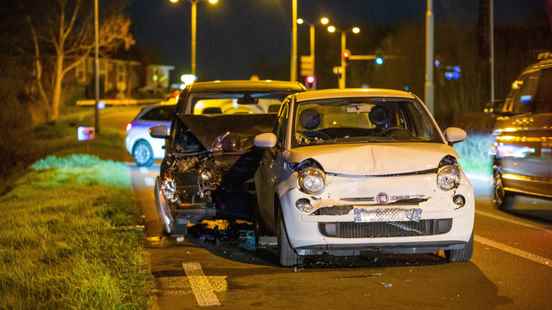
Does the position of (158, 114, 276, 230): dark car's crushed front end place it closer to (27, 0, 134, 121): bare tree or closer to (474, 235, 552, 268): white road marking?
(474, 235, 552, 268): white road marking

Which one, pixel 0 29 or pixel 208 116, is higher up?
pixel 0 29

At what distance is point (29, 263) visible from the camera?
9.18 metres

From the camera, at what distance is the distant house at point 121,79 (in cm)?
8131

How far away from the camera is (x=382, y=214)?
8.52 metres

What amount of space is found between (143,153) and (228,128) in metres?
12.0

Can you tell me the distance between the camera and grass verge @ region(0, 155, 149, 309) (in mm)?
7648

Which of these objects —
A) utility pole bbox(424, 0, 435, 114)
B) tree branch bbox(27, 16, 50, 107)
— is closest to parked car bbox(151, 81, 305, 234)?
utility pole bbox(424, 0, 435, 114)

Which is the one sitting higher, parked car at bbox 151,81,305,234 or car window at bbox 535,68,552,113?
car window at bbox 535,68,552,113

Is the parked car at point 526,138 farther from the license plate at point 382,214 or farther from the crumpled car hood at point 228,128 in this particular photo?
the license plate at point 382,214

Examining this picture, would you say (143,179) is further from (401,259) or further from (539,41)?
(539,41)

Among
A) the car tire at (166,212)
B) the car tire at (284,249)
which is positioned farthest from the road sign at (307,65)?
the car tire at (284,249)

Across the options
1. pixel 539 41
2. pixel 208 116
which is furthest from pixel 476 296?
pixel 539 41

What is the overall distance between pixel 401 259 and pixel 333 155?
1.49 meters

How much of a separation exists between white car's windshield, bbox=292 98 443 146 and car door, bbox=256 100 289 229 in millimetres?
199
